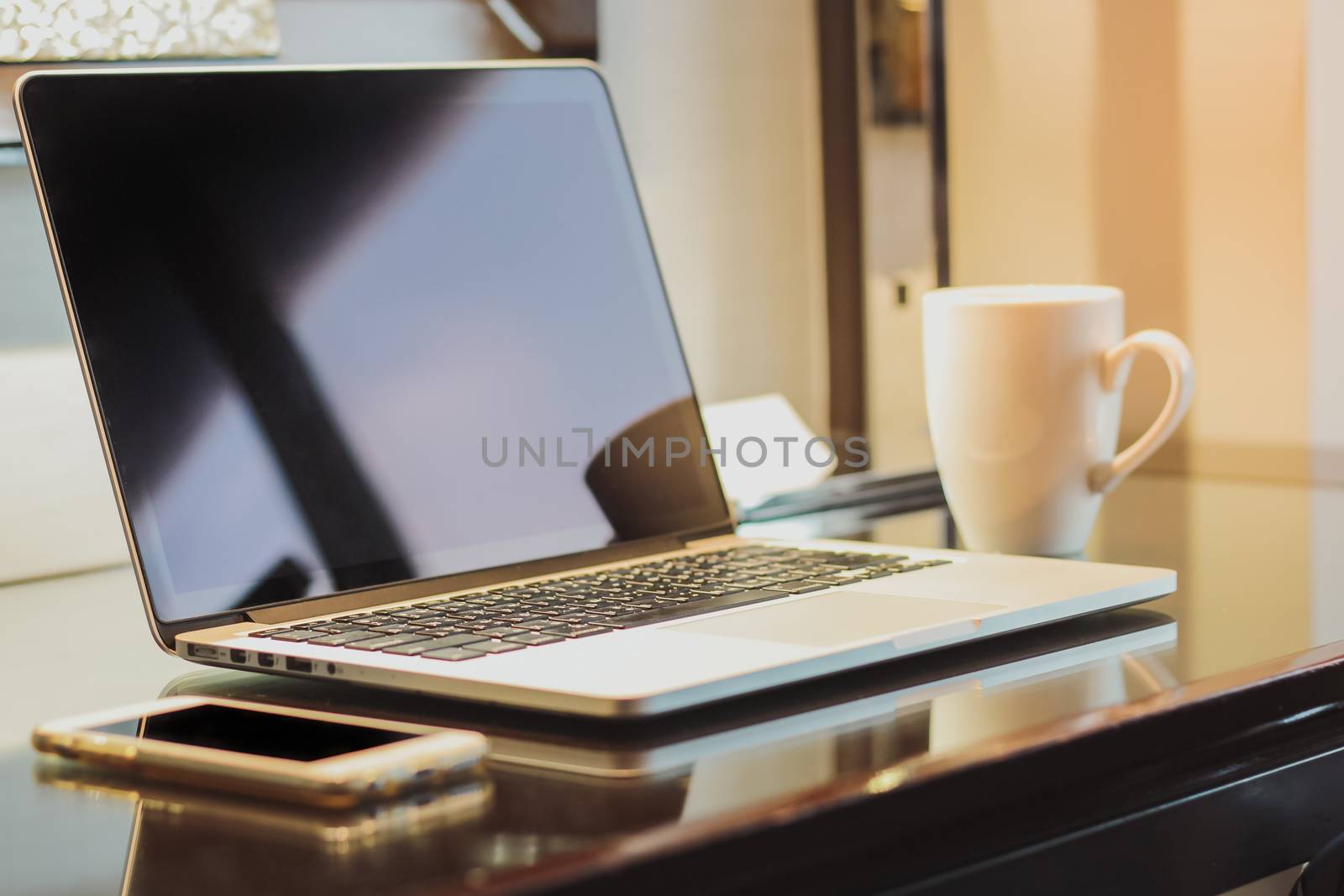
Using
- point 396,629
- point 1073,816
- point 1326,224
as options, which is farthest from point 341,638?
point 1326,224

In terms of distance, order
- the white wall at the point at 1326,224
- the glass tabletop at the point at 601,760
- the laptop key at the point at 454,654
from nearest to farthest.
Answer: the glass tabletop at the point at 601,760, the laptop key at the point at 454,654, the white wall at the point at 1326,224

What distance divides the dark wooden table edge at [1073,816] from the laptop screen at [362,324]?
1.02ft

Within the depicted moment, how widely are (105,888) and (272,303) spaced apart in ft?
1.16

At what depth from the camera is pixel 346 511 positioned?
68 centimetres

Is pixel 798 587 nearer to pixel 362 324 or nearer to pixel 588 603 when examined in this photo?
pixel 588 603

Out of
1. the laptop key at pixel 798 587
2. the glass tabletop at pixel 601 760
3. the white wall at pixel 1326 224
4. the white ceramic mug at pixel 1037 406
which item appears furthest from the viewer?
the white wall at pixel 1326 224

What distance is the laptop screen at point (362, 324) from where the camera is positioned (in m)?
0.64

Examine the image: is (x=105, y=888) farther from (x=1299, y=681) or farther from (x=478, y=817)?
(x=1299, y=681)

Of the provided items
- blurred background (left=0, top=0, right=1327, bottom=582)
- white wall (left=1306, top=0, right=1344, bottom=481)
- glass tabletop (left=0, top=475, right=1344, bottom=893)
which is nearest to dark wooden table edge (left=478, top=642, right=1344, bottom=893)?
glass tabletop (left=0, top=475, right=1344, bottom=893)

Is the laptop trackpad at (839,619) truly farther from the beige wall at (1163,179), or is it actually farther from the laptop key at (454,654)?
the beige wall at (1163,179)

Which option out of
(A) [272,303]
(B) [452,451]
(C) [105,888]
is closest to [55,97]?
(A) [272,303]

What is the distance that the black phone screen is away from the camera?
47 centimetres

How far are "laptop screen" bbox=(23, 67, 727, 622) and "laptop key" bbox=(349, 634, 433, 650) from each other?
92 millimetres

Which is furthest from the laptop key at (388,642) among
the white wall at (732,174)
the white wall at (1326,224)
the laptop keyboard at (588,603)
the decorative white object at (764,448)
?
the white wall at (1326,224)
